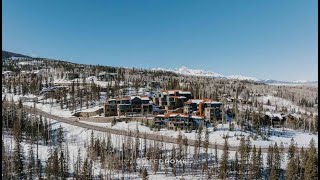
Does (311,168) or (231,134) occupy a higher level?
(231,134)

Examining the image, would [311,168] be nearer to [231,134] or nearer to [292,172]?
[292,172]

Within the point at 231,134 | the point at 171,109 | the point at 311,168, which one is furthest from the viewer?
the point at 171,109

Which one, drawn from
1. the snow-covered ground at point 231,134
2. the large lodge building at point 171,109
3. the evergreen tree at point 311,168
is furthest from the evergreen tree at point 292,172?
the large lodge building at point 171,109

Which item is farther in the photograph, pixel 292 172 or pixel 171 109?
pixel 171 109

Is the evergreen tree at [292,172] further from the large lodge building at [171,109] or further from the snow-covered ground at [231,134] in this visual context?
the large lodge building at [171,109]

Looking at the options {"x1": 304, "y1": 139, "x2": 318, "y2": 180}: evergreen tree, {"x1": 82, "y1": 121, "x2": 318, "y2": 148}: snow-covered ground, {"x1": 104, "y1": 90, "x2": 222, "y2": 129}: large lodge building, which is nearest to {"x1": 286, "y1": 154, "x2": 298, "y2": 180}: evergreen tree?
{"x1": 304, "y1": 139, "x2": 318, "y2": 180}: evergreen tree

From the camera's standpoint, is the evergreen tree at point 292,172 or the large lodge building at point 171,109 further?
the large lodge building at point 171,109

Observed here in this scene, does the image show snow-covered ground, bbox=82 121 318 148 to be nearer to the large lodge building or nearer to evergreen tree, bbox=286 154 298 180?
the large lodge building

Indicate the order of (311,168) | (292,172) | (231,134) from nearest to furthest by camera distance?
(311,168)
(292,172)
(231,134)

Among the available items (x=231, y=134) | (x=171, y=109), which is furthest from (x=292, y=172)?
(x=171, y=109)

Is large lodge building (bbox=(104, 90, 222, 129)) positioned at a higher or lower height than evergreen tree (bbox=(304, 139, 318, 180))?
higher

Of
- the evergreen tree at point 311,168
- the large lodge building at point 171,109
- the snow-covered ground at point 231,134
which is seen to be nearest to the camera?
the evergreen tree at point 311,168
